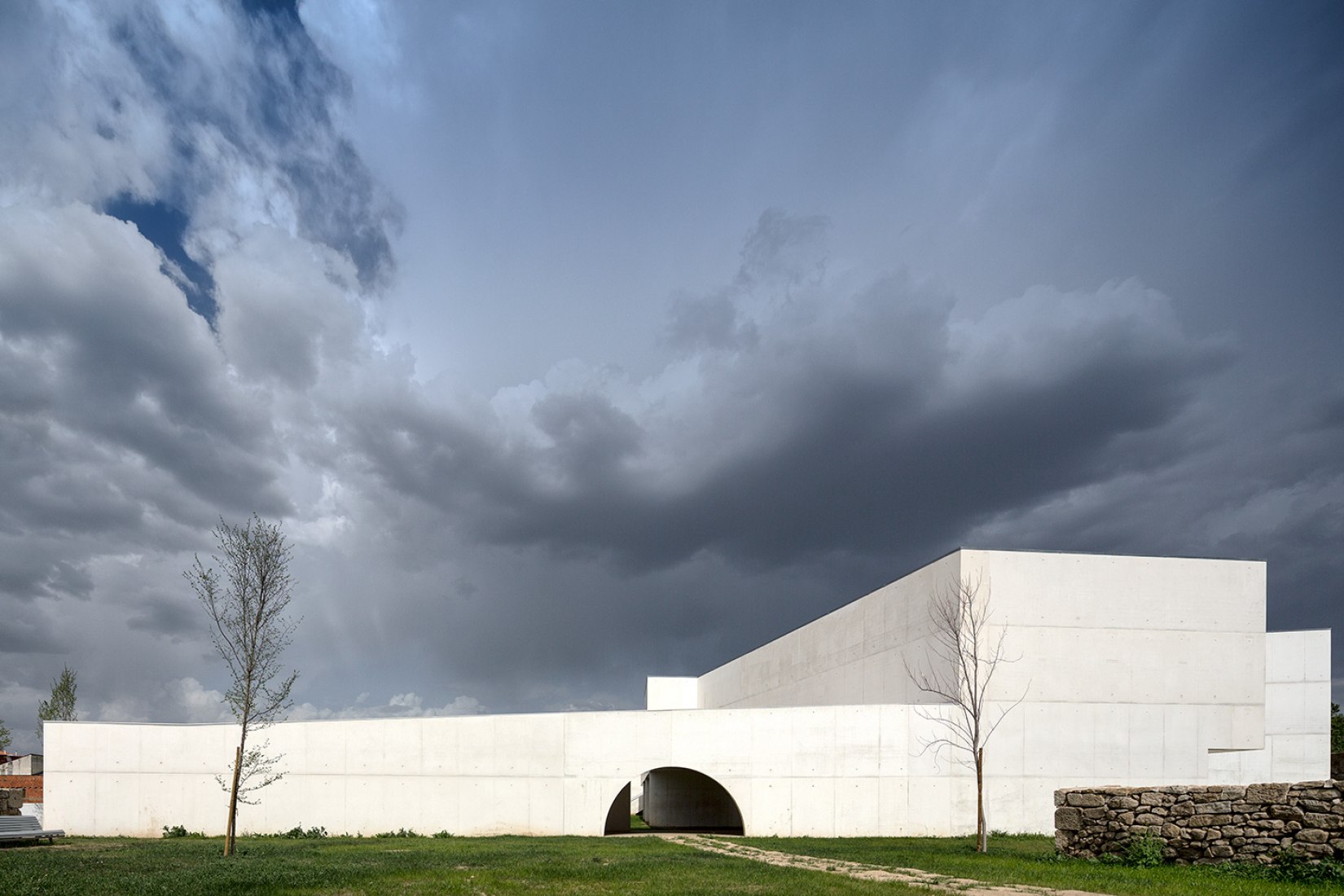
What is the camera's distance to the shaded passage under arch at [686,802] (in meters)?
49.1

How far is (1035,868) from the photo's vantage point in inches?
663

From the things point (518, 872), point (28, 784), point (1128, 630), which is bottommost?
point (28, 784)

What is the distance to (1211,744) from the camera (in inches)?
1221

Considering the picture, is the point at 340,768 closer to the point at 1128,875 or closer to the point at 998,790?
the point at 998,790

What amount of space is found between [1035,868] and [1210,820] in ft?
10.1

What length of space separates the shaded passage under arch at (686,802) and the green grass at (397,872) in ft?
91.9

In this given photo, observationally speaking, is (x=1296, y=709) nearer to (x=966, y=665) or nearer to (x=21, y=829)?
(x=966, y=665)

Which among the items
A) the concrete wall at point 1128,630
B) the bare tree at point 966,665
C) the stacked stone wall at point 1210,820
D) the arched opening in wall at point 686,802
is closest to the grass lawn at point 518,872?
the stacked stone wall at point 1210,820

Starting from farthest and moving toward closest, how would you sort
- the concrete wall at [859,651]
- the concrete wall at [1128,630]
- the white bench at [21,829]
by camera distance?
the concrete wall at [859,651], the concrete wall at [1128,630], the white bench at [21,829]

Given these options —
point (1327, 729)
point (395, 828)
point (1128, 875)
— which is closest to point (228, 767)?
point (395, 828)

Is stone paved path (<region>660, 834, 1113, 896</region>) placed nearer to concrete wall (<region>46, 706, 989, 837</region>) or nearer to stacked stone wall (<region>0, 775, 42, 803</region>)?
concrete wall (<region>46, 706, 989, 837</region>)

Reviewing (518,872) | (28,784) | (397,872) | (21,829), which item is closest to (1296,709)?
(518,872)

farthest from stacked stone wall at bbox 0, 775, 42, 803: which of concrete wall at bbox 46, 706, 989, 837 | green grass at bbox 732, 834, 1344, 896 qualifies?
green grass at bbox 732, 834, 1344, 896

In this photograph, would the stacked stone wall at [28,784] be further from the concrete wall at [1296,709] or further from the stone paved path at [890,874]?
the concrete wall at [1296,709]
